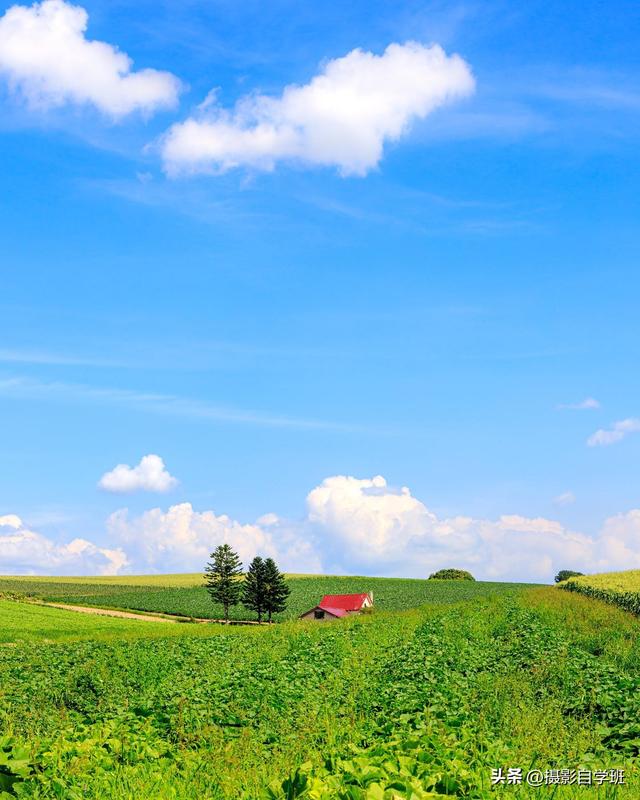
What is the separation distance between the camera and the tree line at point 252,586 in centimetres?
7806

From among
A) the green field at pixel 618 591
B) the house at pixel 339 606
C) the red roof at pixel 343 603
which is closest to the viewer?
the green field at pixel 618 591

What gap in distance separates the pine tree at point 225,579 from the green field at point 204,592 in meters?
2.05

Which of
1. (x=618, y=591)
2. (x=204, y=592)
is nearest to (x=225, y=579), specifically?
(x=204, y=592)

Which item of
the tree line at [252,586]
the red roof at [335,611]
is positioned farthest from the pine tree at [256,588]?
the red roof at [335,611]

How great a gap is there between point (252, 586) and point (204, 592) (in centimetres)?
2585

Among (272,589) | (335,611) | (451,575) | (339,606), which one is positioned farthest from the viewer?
(451,575)

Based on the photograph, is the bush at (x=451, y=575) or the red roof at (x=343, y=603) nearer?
the red roof at (x=343, y=603)

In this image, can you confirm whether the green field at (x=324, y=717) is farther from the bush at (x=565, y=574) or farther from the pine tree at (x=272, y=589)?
the bush at (x=565, y=574)

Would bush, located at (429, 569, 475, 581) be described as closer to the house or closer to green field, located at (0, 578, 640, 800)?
the house

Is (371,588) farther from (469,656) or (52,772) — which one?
(52,772)

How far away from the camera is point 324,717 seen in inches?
508

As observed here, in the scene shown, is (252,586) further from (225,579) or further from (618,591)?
(618,591)

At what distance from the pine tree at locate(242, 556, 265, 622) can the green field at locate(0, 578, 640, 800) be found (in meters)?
52.5

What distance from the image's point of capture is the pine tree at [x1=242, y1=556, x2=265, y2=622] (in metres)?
78.1
